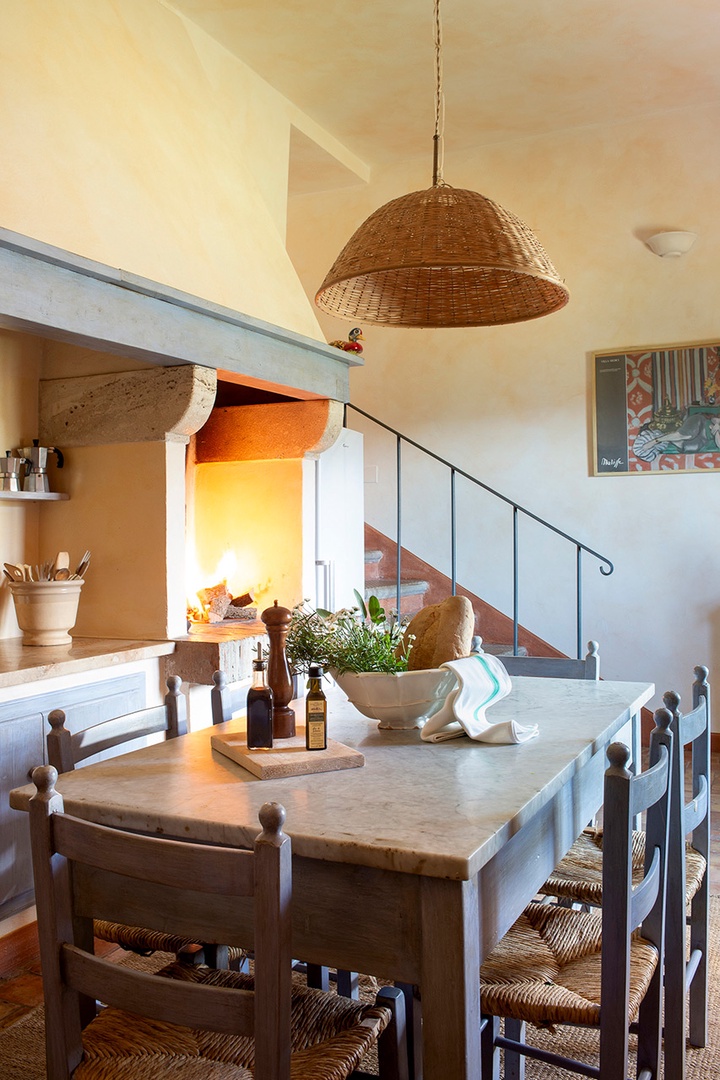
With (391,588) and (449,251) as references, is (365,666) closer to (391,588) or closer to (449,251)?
(449,251)

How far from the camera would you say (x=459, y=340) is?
6164 mm

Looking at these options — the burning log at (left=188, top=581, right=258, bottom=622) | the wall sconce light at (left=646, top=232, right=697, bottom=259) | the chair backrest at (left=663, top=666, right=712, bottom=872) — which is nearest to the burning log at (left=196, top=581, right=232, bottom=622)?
the burning log at (left=188, top=581, right=258, bottom=622)

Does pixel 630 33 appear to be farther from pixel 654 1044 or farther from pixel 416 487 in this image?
pixel 654 1044

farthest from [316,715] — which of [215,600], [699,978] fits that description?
[215,600]

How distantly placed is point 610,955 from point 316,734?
0.68m

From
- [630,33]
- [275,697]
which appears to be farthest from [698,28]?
[275,697]

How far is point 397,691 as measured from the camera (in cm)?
218

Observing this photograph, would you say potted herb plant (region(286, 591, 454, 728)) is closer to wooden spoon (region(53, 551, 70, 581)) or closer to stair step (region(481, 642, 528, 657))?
wooden spoon (region(53, 551, 70, 581))

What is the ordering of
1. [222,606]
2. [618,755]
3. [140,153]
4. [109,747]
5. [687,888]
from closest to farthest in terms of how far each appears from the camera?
[618,755]
[109,747]
[687,888]
[140,153]
[222,606]

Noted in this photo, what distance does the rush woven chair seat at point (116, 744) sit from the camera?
6.64 feet

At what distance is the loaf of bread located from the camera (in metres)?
2.24

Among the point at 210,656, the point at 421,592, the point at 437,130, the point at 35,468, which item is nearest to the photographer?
the point at 437,130

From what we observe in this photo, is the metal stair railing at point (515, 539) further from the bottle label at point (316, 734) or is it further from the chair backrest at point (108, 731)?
the bottle label at point (316, 734)

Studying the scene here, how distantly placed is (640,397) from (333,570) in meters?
2.25
